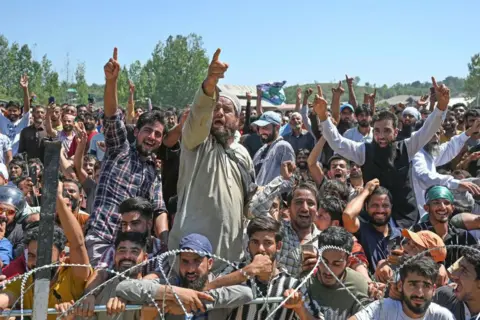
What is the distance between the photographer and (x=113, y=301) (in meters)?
3.55

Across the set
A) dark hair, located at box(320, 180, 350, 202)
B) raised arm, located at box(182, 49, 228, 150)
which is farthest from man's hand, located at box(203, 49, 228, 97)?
dark hair, located at box(320, 180, 350, 202)

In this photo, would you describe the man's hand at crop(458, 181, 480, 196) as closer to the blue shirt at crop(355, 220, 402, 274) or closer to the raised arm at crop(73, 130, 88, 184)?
the blue shirt at crop(355, 220, 402, 274)

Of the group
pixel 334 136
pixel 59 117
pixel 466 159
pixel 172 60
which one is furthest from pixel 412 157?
pixel 172 60

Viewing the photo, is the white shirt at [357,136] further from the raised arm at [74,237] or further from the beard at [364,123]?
the raised arm at [74,237]

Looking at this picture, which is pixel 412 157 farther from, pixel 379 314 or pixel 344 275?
pixel 379 314

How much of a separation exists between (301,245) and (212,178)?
3.74ft

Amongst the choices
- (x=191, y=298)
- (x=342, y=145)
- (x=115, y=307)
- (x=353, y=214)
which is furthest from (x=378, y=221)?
(x=115, y=307)

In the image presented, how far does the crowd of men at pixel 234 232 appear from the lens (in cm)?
410

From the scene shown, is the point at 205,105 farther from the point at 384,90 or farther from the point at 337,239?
the point at 384,90

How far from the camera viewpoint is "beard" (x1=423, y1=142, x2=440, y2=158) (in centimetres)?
796

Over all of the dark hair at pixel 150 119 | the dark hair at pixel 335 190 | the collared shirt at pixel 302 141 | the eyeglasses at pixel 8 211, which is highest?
the dark hair at pixel 150 119

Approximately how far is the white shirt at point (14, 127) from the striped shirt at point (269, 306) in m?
8.80

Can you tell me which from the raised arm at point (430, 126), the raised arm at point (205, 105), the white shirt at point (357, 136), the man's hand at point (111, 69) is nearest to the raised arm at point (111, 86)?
the man's hand at point (111, 69)

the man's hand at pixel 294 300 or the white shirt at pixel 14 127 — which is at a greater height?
the white shirt at pixel 14 127
